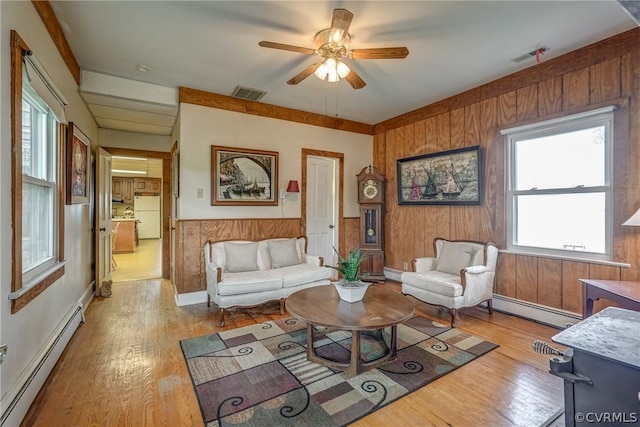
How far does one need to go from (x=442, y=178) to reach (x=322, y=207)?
1.96 meters

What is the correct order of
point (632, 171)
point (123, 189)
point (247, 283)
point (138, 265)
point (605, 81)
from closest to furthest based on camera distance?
point (632, 171), point (605, 81), point (247, 283), point (138, 265), point (123, 189)

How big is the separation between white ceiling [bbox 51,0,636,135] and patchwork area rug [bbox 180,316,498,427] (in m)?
2.79

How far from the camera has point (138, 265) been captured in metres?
6.32

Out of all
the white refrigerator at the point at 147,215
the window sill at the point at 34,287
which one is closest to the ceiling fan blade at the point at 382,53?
the window sill at the point at 34,287

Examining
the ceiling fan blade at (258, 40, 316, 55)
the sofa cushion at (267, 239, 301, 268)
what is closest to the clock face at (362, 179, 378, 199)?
the sofa cushion at (267, 239, 301, 268)

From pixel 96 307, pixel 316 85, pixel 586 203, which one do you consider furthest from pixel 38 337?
pixel 586 203

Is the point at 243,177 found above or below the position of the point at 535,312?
above

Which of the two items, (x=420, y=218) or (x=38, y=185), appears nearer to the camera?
(x=38, y=185)

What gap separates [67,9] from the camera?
7.50 ft

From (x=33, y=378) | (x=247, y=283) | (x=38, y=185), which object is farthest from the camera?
(x=247, y=283)

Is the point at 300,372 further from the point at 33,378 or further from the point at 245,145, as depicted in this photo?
the point at 245,145

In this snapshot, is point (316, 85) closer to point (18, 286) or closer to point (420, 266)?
point (420, 266)

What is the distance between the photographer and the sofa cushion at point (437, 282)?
3075 mm

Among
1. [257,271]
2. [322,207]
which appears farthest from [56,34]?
[322,207]
